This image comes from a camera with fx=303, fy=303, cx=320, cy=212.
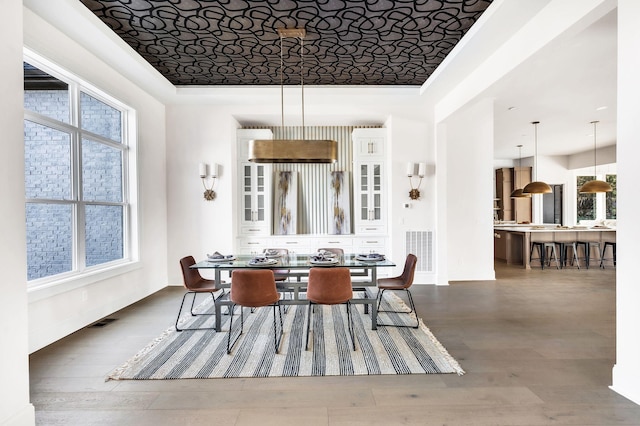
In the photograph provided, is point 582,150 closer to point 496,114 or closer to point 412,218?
point 496,114

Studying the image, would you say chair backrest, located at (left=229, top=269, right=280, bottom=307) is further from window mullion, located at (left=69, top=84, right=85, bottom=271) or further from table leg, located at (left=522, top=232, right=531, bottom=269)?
table leg, located at (left=522, top=232, right=531, bottom=269)

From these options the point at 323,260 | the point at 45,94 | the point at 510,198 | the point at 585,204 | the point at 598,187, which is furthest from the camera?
the point at 510,198

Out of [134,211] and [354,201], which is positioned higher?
[354,201]

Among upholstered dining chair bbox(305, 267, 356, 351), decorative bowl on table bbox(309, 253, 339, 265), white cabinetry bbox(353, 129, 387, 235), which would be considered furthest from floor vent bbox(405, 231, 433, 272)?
upholstered dining chair bbox(305, 267, 356, 351)

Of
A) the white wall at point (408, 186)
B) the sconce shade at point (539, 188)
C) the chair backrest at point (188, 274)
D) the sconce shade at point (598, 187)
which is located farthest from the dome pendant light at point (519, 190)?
the chair backrest at point (188, 274)

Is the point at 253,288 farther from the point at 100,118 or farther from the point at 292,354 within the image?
the point at 100,118

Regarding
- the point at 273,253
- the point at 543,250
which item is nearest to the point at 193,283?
the point at 273,253

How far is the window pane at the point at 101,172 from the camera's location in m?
3.74
